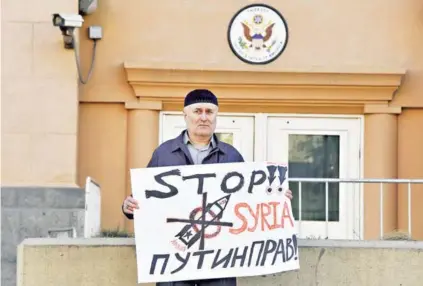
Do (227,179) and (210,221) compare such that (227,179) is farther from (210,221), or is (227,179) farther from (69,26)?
(69,26)

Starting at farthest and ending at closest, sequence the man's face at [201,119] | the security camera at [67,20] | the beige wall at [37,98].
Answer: the beige wall at [37,98]
the security camera at [67,20]
the man's face at [201,119]

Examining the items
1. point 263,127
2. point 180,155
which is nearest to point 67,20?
point 263,127

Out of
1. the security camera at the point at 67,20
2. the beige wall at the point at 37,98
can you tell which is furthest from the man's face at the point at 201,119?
the beige wall at the point at 37,98

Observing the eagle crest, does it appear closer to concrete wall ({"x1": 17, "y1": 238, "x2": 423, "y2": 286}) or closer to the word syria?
concrete wall ({"x1": 17, "y1": 238, "x2": 423, "y2": 286})

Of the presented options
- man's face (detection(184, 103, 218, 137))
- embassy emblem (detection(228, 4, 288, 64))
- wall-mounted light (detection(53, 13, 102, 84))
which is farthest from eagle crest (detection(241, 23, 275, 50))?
man's face (detection(184, 103, 218, 137))

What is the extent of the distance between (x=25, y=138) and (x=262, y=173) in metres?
4.22

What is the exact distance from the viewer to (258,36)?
1080 centimetres

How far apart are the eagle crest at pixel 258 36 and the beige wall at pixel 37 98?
1.81 m

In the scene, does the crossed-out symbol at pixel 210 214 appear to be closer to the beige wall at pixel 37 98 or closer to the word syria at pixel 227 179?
the word syria at pixel 227 179

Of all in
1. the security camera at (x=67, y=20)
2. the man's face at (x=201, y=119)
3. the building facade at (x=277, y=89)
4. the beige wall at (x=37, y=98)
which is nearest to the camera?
the man's face at (x=201, y=119)

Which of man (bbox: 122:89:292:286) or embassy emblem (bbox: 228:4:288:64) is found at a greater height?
embassy emblem (bbox: 228:4:288:64)

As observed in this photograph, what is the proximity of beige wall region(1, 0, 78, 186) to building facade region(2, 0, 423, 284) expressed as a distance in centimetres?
43

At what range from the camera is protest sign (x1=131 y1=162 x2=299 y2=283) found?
6.34 meters

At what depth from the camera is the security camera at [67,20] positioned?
9.73m
